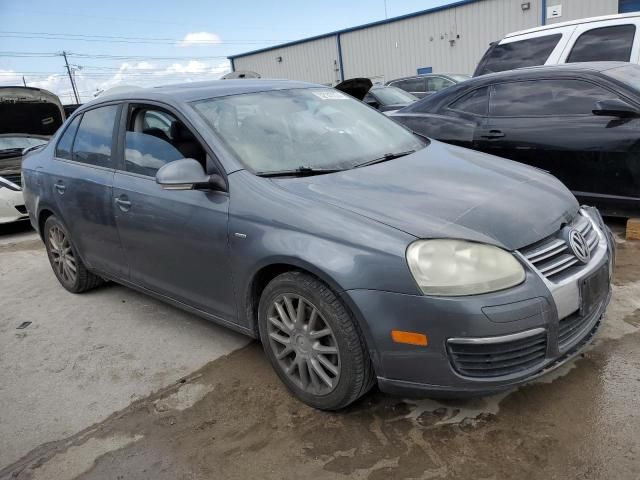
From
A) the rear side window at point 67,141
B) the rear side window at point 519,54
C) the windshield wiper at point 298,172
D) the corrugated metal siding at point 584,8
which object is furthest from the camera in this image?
the corrugated metal siding at point 584,8

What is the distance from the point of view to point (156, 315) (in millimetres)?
3998

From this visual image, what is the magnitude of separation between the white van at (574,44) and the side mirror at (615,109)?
5.89ft

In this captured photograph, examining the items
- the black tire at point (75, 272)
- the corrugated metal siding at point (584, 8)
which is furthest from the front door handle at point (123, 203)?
the corrugated metal siding at point (584, 8)

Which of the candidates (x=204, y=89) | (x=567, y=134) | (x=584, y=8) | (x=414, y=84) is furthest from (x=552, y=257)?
(x=584, y=8)

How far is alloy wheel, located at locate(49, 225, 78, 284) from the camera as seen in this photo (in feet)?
14.5

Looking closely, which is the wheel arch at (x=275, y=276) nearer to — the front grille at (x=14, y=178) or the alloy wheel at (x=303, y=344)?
the alloy wheel at (x=303, y=344)

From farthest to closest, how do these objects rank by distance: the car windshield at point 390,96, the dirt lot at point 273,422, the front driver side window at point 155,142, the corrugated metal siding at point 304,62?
the corrugated metal siding at point 304,62
the car windshield at point 390,96
the front driver side window at point 155,142
the dirt lot at point 273,422

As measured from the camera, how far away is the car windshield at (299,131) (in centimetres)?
289

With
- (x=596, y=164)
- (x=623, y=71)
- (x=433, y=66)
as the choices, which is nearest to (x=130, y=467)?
(x=596, y=164)

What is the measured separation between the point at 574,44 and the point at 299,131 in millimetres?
4317

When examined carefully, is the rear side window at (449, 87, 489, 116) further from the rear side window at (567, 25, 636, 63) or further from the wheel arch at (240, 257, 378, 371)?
the wheel arch at (240, 257, 378, 371)

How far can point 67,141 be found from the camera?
422 centimetres

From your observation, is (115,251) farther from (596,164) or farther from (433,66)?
(433,66)

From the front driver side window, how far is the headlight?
143 centimetres
